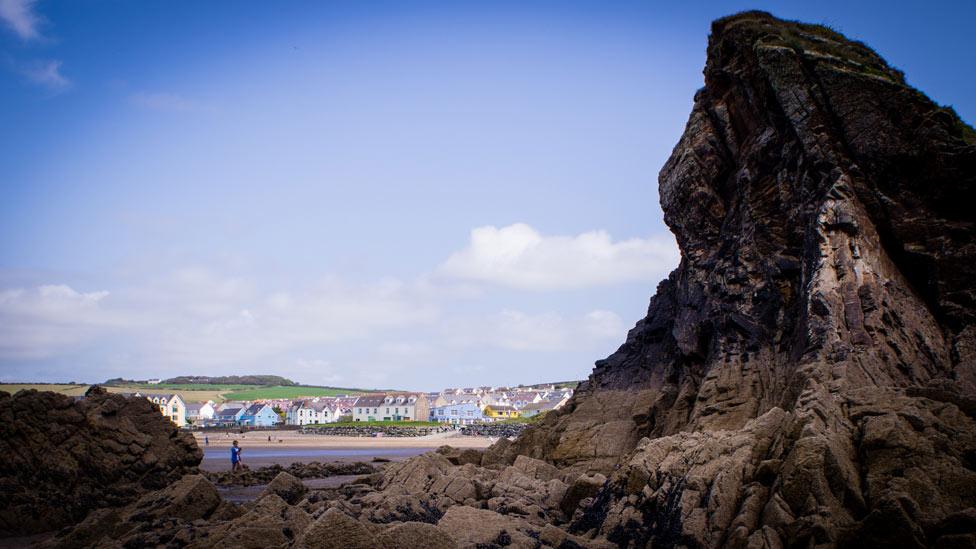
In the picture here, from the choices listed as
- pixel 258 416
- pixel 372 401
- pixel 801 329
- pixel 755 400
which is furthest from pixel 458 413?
pixel 801 329

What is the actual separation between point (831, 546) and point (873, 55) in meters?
20.1

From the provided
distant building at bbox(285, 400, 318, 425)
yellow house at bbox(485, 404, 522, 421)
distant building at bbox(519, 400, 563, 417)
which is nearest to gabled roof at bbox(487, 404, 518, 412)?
A: yellow house at bbox(485, 404, 522, 421)

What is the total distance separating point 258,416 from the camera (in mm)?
132875

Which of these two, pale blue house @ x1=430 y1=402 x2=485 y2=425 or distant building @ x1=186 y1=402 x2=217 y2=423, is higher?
distant building @ x1=186 y1=402 x2=217 y2=423

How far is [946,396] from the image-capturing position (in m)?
11.9

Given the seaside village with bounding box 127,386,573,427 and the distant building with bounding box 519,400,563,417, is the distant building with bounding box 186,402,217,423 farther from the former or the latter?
the distant building with bounding box 519,400,563,417

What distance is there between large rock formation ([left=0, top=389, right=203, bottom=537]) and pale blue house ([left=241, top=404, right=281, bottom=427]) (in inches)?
4266

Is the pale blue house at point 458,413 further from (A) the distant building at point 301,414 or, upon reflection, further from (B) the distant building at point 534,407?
(A) the distant building at point 301,414

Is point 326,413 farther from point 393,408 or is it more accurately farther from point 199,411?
point 199,411

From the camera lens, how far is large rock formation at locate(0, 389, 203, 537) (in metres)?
21.7

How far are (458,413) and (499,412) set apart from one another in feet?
62.7

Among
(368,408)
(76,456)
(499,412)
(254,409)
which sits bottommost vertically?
(499,412)

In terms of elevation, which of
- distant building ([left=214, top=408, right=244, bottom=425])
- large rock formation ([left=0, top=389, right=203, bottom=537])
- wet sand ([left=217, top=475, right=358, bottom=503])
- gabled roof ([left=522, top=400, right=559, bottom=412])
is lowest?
gabled roof ([left=522, top=400, right=559, bottom=412])

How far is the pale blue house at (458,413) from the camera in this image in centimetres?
13550
